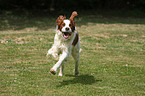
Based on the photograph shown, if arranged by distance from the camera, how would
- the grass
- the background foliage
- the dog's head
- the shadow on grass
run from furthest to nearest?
the background foliage < the shadow on grass < the dog's head < the grass

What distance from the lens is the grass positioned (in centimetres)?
711

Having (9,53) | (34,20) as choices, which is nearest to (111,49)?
(9,53)

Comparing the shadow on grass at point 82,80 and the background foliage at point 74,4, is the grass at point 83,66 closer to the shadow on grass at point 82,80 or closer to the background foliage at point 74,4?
the shadow on grass at point 82,80

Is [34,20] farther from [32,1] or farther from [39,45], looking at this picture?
[39,45]

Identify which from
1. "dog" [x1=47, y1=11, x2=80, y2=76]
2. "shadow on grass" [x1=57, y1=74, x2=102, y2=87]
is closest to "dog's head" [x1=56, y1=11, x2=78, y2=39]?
"dog" [x1=47, y1=11, x2=80, y2=76]

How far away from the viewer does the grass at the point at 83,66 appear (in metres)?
7.11

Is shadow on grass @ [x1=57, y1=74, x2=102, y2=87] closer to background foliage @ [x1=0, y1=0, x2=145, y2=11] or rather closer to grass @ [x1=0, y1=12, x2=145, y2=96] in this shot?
Result: grass @ [x1=0, y1=12, x2=145, y2=96]

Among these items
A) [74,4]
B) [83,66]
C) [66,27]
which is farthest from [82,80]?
[74,4]

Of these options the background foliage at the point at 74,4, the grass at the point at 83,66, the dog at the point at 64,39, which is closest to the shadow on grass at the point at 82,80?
the grass at the point at 83,66

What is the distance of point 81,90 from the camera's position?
278 inches

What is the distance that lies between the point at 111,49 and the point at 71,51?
6578mm

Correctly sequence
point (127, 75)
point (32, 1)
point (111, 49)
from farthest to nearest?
point (32, 1) < point (111, 49) < point (127, 75)

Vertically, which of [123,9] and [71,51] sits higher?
[123,9]

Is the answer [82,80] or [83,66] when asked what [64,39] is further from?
[83,66]
